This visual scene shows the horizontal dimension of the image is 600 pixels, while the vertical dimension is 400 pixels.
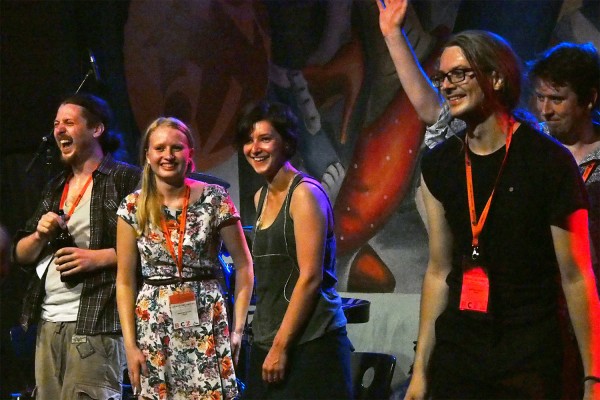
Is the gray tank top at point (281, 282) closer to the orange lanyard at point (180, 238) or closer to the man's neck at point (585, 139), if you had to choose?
the orange lanyard at point (180, 238)

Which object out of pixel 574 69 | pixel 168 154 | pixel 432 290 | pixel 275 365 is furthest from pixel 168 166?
pixel 574 69

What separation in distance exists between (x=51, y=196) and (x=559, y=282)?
226cm

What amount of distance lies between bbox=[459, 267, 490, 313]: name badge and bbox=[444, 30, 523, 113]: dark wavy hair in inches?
16.3

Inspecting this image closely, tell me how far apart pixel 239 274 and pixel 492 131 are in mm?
1367

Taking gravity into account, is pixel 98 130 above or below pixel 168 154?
above

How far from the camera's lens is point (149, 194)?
288cm

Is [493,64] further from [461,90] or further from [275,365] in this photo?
[275,365]

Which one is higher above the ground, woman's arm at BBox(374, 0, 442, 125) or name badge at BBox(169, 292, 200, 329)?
woman's arm at BBox(374, 0, 442, 125)

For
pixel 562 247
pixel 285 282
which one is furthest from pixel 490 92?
pixel 285 282

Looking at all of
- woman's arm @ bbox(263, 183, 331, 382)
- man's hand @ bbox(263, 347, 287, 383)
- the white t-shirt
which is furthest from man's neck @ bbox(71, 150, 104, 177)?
man's hand @ bbox(263, 347, 287, 383)

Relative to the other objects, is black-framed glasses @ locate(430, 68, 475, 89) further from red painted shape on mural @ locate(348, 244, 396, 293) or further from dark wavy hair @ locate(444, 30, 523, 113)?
red painted shape on mural @ locate(348, 244, 396, 293)

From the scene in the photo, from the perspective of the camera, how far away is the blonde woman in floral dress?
2.72m

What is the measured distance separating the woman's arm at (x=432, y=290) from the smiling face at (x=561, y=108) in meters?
0.59

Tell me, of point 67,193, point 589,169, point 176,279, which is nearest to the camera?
point 589,169
